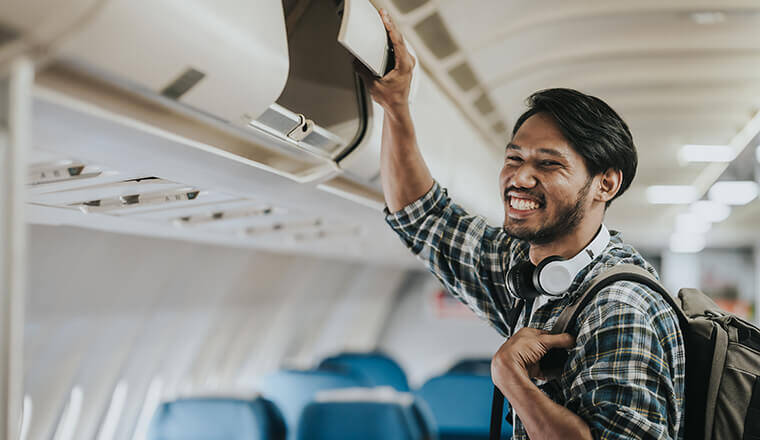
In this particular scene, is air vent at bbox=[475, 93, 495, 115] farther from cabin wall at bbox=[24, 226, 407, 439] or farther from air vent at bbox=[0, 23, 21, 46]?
air vent at bbox=[0, 23, 21, 46]

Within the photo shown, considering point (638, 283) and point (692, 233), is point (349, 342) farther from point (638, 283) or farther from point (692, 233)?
point (638, 283)

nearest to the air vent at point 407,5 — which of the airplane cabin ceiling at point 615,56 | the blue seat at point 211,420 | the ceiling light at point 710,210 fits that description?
the airplane cabin ceiling at point 615,56

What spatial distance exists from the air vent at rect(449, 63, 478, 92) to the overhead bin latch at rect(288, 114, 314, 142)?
1506 millimetres

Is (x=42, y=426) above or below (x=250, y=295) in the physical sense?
below

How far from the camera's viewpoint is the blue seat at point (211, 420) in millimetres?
3324

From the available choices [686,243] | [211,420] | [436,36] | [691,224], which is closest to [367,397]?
[211,420]

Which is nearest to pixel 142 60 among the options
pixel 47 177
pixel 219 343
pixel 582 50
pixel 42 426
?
pixel 47 177

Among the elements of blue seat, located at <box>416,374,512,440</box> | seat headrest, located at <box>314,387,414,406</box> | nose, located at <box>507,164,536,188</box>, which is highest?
nose, located at <box>507,164,536,188</box>

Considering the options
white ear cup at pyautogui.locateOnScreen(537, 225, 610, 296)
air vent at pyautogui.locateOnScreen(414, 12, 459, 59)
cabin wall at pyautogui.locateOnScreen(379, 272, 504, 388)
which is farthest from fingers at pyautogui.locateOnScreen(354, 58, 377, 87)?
cabin wall at pyautogui.locateOnScreen(379, 272, 504, 388)

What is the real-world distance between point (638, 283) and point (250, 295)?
4.32 metres

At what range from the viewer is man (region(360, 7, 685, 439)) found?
4.47 ft

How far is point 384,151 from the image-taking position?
1.95 m

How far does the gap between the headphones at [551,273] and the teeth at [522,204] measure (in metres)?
0.14

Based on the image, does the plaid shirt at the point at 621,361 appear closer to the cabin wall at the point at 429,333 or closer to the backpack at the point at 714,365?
the backpack at the point at 714,365
